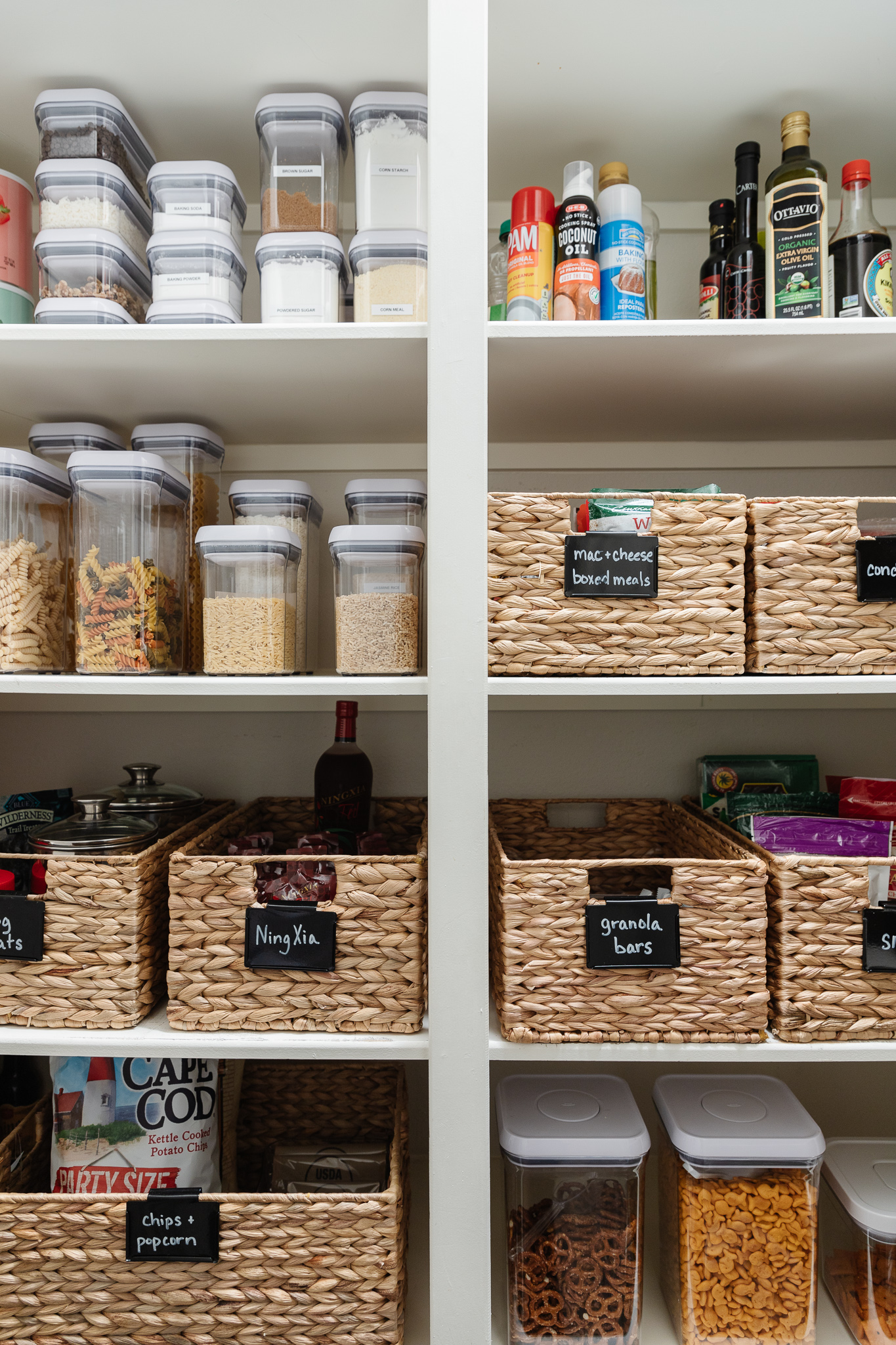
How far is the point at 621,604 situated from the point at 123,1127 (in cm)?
97

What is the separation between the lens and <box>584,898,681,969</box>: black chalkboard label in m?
0.94

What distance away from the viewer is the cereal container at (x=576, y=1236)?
966 mm

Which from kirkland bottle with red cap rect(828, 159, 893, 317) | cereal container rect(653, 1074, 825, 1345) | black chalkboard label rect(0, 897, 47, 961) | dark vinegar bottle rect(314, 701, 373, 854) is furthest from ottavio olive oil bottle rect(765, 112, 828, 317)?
black chalkboard label rect(0, 897, 47, 961)

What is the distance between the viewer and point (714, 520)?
0.98 meters

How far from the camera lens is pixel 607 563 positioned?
97cm

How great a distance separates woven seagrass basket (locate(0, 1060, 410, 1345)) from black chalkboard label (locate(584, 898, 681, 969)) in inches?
15.8

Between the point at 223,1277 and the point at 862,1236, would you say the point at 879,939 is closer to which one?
the point at 862,1236

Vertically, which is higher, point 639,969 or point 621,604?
point 621,604

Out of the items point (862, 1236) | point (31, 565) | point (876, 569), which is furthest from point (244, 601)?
point (862, 1236)

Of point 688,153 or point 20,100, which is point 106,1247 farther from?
point 688,153

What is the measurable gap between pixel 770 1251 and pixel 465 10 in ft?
5.14

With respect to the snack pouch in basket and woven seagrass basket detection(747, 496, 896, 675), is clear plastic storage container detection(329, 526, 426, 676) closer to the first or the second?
woven seagrass basket detection(747, 496, 896, 675)

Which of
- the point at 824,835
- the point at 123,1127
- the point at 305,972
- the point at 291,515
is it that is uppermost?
the point at 291,515

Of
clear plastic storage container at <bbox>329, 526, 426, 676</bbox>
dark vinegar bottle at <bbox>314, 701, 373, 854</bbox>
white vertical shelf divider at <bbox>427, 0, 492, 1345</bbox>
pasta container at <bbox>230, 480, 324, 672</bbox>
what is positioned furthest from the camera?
dark vinegar bottle at <bbox>314, 701, 373, 854</bbox>
